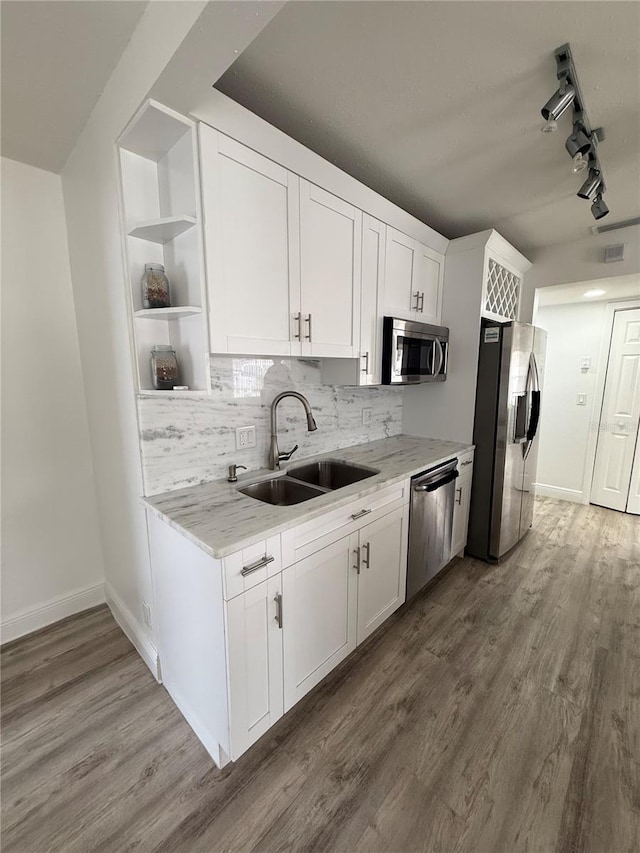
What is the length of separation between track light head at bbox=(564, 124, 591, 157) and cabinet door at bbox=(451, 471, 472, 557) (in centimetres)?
189

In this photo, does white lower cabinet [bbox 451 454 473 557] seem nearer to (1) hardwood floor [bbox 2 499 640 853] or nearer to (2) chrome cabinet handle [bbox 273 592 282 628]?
(1) hardwood floor [bbox 2 499 640 853]

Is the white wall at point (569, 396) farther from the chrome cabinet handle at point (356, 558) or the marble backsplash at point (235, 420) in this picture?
the chrome cabinet handle at point (356, 558)

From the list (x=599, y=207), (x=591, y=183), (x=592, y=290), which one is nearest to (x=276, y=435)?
(x=591, y=183)

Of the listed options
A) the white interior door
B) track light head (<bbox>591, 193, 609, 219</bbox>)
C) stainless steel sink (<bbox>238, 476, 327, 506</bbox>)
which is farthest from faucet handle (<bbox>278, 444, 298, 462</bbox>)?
the white interior door

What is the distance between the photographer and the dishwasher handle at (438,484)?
2.08 metres

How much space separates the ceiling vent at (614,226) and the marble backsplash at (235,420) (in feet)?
7.03

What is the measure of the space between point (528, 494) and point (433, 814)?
2.43 metres

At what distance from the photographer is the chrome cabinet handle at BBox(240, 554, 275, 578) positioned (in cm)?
120

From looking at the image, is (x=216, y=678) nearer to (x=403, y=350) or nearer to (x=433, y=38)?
(x=403, y=350)

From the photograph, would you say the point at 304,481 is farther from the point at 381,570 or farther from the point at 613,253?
the point at 613,253

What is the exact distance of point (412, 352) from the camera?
7.79 ft

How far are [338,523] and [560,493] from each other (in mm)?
3816

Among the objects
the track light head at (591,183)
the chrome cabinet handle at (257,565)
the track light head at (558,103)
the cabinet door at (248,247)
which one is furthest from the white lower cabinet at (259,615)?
the track light head at (591,183)

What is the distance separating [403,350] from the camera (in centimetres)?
228
